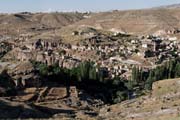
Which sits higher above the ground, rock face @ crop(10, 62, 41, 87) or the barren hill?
rock face @ crop(10, 62, 41, 87)

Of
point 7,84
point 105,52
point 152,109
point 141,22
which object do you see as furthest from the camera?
point 141,22

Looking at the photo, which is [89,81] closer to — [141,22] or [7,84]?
[7,84]

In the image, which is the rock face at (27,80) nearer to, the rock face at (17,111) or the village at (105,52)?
the rock face at (17,111)

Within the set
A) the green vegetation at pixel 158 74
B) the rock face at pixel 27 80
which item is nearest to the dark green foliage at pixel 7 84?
the rock face at pixel 27 80

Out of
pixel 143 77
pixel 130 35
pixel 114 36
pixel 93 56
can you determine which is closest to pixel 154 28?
pixel 130 35

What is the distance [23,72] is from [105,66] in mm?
31753

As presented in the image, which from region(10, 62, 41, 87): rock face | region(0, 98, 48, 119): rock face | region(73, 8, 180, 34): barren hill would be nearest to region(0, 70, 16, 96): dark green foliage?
region(10, 62, 41, 87): rock face

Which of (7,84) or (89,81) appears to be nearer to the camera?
(7,84)

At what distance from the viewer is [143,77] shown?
3155 inches

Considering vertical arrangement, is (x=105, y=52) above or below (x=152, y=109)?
below

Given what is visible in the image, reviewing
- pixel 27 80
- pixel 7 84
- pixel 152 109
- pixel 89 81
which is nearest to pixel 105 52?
pixel 89 81

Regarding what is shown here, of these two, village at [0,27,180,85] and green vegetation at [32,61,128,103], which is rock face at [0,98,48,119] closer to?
green vegetation at [32,61,128,103]

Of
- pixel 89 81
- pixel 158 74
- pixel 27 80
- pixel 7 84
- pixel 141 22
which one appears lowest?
pixel 141 22

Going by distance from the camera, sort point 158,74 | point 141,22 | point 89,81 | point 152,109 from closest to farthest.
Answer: point 152,109
point 89,81
point 158,74
point 141,22
